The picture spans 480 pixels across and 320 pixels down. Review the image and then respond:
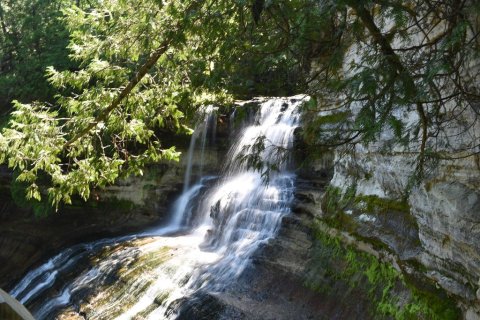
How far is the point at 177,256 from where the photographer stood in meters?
8.16

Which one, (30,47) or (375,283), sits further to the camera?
(30,47)

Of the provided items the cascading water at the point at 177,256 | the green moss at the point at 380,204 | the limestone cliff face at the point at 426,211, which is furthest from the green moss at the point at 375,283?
the cascading water at the point at 177,256

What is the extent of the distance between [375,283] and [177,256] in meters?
4.02

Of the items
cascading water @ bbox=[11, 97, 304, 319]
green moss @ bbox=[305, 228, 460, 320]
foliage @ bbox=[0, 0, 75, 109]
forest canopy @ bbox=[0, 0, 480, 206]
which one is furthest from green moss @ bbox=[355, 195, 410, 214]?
foliage @ bbox=[0, 0, 75, 109]

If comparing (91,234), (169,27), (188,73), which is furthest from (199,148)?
(169,27)

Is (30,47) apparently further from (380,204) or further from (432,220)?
(432,220)

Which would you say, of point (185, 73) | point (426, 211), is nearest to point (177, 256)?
point (185, 73)

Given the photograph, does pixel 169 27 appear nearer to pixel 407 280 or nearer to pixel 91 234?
pixel 407 280

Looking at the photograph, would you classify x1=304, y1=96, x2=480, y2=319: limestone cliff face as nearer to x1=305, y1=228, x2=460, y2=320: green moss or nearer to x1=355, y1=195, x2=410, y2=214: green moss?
x1=355, y1=195, x2=410, y2=214: green moss

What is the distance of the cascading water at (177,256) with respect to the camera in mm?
7043

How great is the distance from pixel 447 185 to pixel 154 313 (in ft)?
15.0

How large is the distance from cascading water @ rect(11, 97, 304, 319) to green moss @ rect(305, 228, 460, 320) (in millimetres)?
1390

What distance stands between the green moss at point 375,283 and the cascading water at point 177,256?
1.39m

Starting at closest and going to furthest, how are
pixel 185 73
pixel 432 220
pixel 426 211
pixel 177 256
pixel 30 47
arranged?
pixel 432 220 → pixel 426 211 → pixel 185 73 → pixel 177 256 → pixel 30 47
